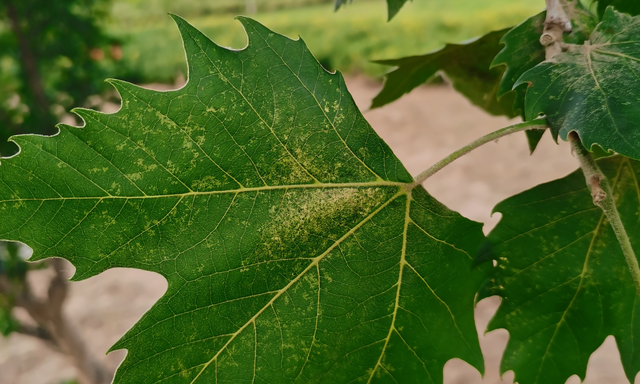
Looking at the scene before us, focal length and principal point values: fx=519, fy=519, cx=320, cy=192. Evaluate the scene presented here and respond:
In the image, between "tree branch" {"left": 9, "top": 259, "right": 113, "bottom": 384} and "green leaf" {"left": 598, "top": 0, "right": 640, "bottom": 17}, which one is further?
"tree branch" {"left": 9, "top": 259, "right": 113, "bottom": 384}

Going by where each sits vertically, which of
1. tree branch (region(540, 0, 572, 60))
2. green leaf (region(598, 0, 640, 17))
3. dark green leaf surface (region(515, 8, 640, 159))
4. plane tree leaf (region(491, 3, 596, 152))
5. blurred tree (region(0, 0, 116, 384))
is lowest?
dark green leaf surface (region(515, 8, 640, 159))

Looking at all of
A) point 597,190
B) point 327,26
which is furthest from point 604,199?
point 327,26

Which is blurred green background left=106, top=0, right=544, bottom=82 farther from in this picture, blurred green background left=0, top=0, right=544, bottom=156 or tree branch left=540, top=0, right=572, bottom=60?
tree branch left=540, top=0, right=572, bottom=60

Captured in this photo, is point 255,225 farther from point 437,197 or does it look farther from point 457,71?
point 437,197

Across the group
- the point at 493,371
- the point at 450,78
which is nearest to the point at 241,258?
the point at 450,78

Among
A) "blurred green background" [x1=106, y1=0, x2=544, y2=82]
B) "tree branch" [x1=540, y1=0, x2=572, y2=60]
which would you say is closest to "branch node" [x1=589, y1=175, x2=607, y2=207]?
"tree branch" [x1=540, y1=0, x2=572, y2=60]

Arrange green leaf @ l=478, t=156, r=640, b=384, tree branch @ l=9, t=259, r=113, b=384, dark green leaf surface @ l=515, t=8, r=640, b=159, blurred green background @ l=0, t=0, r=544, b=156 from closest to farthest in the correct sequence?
dark green leaf surface @ l=515, t=8, r=640, b=159 → green leaf @ l=478, t=156, r=640, b=384 → tree branch @ l=9, t=259, r=113, b=384 → blurred green background @ l=0, t=0, r=544, b=156

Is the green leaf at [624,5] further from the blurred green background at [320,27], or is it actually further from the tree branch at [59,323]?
the blurred green background at [320,27]
